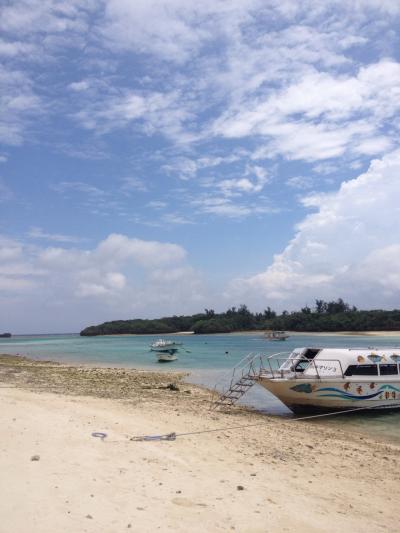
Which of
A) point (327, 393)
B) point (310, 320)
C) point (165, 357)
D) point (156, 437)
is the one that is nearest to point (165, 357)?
point (165, 357)

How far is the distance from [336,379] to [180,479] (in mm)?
12375

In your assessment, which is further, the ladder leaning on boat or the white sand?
the ladder leaning on boat

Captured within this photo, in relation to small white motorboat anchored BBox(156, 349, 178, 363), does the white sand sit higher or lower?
higher

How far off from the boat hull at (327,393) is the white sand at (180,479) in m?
4.62

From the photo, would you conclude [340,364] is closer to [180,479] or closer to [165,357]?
[180,479]

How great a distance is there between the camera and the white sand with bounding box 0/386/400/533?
21.4 ft

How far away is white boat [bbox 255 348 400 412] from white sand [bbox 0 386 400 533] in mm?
4733

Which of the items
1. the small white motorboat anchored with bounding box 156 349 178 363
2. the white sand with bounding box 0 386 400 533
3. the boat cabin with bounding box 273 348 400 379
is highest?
the boat cabin with bounding box 273 348 400 379

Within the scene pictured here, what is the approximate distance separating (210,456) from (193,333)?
18723 cm

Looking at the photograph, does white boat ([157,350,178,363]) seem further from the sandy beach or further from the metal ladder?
the sandy beach

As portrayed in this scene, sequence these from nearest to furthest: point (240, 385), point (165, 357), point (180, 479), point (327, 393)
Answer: point (180, 479) → point (327, 393) → point (240, 385) → point (165, 357)

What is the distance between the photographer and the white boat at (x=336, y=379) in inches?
747

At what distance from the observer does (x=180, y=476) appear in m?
8.56

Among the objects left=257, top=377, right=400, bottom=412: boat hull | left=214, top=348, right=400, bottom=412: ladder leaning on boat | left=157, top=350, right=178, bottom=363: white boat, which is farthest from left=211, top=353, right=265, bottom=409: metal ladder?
left=157, top=350, right=178, bottom=363: white boat
